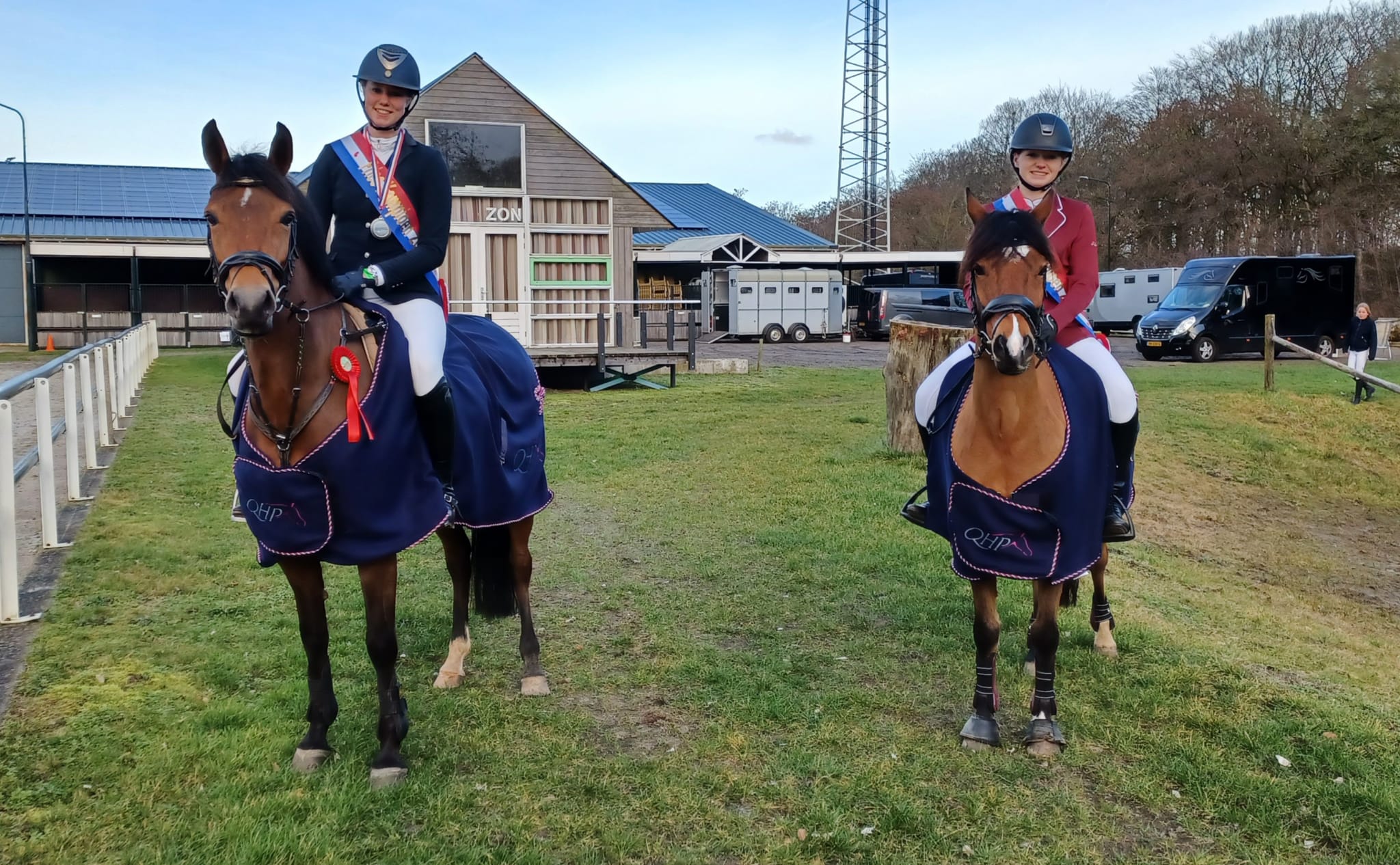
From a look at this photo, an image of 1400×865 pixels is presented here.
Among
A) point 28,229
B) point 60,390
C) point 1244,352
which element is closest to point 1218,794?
point 60,390

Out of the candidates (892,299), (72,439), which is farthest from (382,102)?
(892,299)

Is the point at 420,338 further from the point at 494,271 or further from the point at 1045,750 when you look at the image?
the point at 494,271

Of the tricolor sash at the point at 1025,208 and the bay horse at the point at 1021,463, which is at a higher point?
the tricolor sash at the point at 1025,208

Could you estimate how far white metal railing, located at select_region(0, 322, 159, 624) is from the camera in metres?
5.88

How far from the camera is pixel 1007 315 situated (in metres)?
3.88

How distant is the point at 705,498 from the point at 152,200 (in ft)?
125

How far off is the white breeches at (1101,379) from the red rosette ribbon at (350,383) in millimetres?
2507

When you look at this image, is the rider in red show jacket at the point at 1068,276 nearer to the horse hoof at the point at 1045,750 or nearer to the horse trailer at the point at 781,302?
the horse hoof at the point at 1045,750

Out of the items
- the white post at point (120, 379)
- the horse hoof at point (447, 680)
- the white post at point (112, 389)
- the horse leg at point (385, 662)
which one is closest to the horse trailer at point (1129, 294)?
the white post at point (120, 379)

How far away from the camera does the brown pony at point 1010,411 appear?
155 inches

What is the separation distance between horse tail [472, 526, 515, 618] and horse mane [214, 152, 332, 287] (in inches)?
73.8

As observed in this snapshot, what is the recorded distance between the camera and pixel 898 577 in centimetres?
711

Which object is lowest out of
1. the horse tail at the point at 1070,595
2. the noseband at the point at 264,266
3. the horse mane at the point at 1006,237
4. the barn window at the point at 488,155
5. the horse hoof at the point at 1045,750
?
the horse hoof at the point at 1045,750

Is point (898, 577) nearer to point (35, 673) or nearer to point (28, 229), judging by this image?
point (35, 673)
